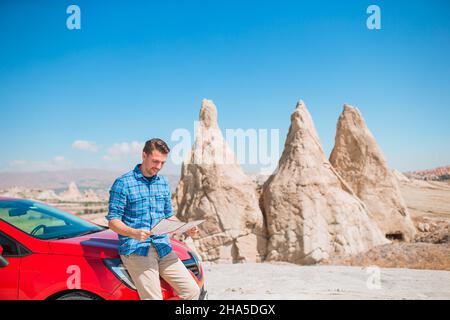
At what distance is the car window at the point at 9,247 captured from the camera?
3.19m

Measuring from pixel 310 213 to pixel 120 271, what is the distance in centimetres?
757

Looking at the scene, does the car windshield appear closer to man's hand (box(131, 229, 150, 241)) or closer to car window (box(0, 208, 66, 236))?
car window (box(0, 208, 66, 236))

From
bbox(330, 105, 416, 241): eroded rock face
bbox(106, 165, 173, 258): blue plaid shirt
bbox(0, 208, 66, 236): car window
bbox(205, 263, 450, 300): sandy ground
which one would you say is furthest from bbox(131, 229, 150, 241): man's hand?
bbox(330, 105, 416, 241): eroded rock face

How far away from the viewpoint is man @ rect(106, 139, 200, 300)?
3094 mm

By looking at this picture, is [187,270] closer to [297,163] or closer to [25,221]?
[25,221]

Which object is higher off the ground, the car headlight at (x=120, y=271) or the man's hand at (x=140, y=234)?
the man's hand at (x=140, y=234)

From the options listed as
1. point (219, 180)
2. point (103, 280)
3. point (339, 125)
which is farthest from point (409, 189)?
point (103, 280)

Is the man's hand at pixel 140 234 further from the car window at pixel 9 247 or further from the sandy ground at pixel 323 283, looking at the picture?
the sandy ground at pixel 323 283

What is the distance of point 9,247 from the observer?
10.5 ft

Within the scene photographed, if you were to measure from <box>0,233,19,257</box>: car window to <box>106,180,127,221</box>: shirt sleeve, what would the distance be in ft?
3.22

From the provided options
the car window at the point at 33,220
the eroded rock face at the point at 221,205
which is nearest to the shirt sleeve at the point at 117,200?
the car window at the point at 33,220

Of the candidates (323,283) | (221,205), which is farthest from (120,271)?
(221,205)

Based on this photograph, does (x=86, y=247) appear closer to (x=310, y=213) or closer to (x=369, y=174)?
(x=310, y=213)

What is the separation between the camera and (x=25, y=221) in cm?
396
